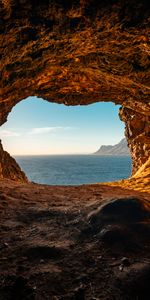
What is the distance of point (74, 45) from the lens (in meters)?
7.46

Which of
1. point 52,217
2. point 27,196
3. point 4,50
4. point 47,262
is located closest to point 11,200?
point 27,196

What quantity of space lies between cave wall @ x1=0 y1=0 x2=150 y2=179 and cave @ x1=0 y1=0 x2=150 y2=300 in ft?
0.08

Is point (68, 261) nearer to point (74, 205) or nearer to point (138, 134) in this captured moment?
point (74, 205)

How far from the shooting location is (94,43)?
7375 mm


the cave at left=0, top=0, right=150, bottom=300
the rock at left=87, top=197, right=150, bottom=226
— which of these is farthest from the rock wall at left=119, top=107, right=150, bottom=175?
the rock at left=87, top=197, right=150, bottom=226

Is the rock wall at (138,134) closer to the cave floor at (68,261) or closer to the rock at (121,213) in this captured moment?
the rock at (121,213)

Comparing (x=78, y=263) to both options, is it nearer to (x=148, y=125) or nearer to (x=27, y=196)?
(x=27, y=196)

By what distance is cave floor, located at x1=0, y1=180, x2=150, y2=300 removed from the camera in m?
2.64

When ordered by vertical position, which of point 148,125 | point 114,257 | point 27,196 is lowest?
point 114,257

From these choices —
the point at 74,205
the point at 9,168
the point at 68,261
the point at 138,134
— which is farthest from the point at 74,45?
the point at 138,134

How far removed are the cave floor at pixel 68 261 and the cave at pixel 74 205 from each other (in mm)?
12

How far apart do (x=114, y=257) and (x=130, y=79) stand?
7.79 m

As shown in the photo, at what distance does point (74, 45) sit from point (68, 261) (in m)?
6.28

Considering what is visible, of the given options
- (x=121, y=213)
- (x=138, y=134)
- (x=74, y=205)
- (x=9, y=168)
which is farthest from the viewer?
(x=138, y=134)
